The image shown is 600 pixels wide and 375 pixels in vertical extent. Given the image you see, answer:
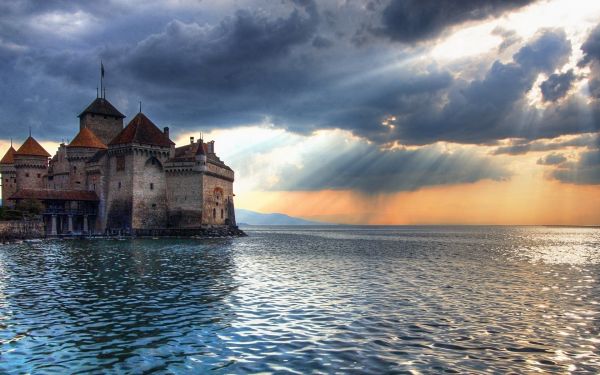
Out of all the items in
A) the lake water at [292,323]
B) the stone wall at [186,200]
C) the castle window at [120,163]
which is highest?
the castle window at [120,163]

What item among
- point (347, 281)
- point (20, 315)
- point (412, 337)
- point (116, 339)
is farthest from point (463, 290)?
point (20, 315)

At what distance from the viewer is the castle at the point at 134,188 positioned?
6166 centimetres

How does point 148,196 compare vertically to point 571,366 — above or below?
above

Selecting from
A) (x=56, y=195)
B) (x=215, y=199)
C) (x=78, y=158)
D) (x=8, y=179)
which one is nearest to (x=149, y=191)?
(x=215, y=199)

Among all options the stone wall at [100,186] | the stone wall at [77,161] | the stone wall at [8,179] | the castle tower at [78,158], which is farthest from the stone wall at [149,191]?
the stone wall at [8,179]

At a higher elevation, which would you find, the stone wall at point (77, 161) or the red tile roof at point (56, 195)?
the stone wall at point (77, 161)

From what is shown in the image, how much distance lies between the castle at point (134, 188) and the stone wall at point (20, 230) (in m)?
4.13

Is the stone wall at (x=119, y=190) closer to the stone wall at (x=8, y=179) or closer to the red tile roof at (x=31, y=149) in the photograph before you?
the red tile roof at (x=31, y=149)

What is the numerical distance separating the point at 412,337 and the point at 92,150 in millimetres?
65886

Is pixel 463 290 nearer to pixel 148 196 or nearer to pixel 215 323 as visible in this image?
pixel 215 323

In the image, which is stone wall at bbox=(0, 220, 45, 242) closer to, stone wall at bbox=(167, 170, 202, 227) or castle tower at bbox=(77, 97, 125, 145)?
stone wall at bbox=(167, 170, 202, 227)

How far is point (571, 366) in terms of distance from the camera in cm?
973

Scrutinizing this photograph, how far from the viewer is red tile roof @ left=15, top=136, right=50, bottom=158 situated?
73875 millimetres

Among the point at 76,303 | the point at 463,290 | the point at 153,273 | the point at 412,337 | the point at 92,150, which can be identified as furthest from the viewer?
the point at 92,150
